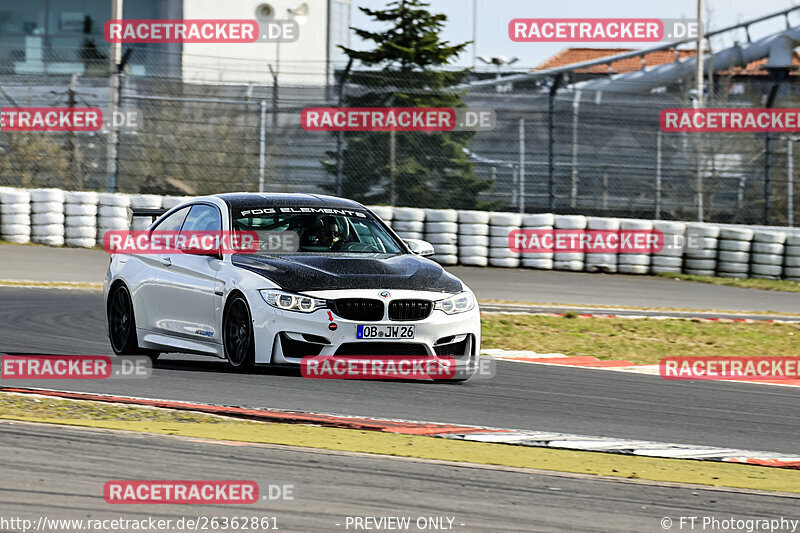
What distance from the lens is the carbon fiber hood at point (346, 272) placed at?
29.4ft

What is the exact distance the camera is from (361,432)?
24.0 ft

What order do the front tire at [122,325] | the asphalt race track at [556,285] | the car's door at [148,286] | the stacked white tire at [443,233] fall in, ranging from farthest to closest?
the stacked white tire at [443,233] → the asphalt race track at [556,285] → the front tire at [122,325] → the car's door at [148,286]

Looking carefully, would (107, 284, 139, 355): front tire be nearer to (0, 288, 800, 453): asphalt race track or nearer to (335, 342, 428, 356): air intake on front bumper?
(0, 288, 800, 453): asphalt race track

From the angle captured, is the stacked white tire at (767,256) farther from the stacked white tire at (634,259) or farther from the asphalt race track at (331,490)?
the asphalt race track at (331,490)

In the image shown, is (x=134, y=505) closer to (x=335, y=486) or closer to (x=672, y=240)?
(x=335, y=486)

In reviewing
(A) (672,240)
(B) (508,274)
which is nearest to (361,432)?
(B) (508,274)

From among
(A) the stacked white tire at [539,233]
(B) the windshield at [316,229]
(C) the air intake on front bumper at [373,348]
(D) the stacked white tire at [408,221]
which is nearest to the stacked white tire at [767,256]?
(A) the stacked white tire at [539,233]

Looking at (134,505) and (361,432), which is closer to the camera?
(134,505)

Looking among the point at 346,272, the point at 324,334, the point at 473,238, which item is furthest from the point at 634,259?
the point at 324,334

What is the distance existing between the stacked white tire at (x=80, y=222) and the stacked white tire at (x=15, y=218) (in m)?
0.60

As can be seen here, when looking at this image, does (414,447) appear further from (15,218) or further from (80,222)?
(15,218)

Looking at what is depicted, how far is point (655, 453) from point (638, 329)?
7.66 meters

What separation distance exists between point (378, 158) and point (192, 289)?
13.4 m

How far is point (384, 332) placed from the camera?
29.2ft
